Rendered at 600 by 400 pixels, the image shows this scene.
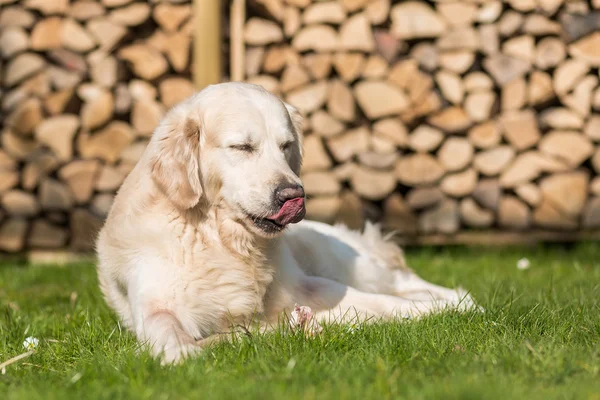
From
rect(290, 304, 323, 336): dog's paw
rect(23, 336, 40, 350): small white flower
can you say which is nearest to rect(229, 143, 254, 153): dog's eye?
rect(290, 304, 323, 336): dog's paw

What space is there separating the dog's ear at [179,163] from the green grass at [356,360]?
56 cm

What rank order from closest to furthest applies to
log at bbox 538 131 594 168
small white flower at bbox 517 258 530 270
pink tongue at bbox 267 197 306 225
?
pink tongue at bbox 267 197 306 225, small white flower at bbox 517 258 530 270, log at bbox 538 131 594 168

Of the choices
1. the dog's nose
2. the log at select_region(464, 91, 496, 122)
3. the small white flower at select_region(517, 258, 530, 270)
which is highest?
the dog's nose

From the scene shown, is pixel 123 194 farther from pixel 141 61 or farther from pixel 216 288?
pixel 141 61

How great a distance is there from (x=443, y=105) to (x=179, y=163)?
11.5 feet

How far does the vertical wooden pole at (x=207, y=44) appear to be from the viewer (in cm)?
557

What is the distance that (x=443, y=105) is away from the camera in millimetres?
5809

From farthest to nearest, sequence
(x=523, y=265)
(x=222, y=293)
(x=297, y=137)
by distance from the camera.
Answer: (x=523, y=265) < (x=297, y=137) < (x=222, y=293)

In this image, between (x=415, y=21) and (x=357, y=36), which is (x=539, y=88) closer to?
(x=415, y=21)

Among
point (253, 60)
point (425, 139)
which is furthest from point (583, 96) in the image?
point (253, 60)

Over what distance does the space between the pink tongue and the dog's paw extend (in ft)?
1.09

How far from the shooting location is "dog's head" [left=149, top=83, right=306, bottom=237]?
8.67 feet

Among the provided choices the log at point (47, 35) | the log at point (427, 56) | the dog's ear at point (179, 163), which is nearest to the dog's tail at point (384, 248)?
the dog's ear at point (179, 163)

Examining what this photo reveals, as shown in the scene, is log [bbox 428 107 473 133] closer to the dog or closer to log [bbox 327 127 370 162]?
log [bbox 327 127 370 162]
